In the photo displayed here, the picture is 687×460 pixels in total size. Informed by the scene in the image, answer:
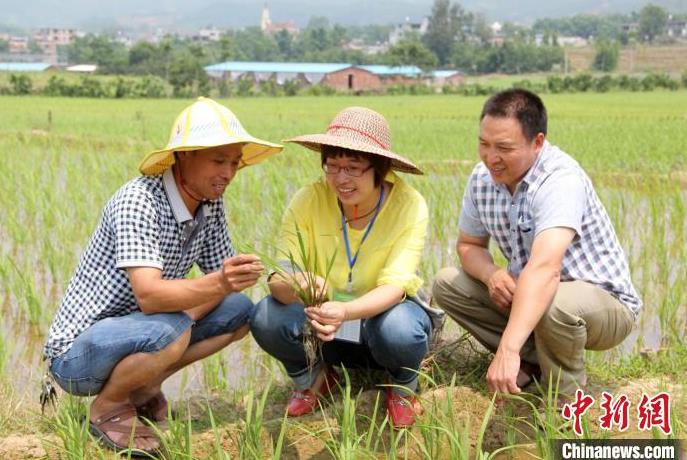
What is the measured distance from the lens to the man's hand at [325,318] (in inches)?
94.8

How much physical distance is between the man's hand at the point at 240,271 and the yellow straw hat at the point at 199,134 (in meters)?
0.33

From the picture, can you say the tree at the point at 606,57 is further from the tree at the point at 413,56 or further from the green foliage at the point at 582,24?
the green foliage at the point at 582,24

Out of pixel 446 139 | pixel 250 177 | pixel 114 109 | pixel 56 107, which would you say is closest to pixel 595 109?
pixel 446 139

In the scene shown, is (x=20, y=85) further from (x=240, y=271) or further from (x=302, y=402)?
(x=240, y=271)

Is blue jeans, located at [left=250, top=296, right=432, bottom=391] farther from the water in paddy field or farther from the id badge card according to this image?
the water in paddy field

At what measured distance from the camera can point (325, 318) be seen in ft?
7.91

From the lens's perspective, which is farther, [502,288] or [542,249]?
[502,288]

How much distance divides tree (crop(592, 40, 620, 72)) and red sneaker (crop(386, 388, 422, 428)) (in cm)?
5950

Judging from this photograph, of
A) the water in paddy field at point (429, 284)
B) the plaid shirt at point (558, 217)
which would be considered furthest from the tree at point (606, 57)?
the plaid shirt at point (558, 217)

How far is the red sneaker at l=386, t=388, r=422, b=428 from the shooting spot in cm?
267

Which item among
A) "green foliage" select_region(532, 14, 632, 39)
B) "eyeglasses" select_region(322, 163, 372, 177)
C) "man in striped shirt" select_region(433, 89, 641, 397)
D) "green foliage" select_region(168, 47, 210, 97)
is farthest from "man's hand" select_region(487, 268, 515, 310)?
"green foliage" select_region(532, 14, 632, 39)

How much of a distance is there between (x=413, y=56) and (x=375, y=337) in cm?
4907

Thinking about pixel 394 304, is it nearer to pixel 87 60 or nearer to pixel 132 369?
pixel 132 369

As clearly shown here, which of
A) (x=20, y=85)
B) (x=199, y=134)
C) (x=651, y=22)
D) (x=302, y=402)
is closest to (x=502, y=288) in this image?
(x=302, y=402)
